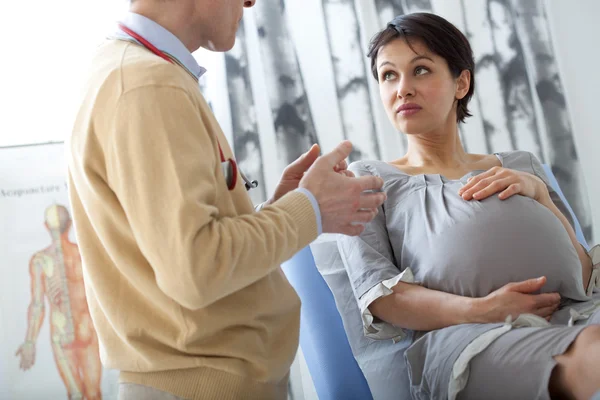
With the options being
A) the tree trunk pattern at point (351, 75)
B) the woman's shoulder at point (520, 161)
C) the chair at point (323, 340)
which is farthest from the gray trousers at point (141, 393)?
the tree trunk pattern at point (351, 75)

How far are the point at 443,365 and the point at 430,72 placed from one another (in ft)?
2.81

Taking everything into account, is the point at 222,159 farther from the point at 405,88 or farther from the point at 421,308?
the point at 405,88

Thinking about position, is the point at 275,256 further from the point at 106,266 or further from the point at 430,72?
the point at 430,72

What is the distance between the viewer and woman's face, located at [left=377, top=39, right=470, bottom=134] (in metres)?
1.74

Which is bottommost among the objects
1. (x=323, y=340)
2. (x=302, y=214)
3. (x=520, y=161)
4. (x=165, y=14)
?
(x=323, y=340)

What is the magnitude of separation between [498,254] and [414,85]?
55cm

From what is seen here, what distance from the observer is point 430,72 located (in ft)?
5.77

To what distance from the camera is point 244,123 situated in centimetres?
224

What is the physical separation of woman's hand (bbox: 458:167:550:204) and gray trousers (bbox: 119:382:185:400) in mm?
911

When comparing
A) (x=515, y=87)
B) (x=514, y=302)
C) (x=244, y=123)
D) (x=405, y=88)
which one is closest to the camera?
(x=514, y=302)

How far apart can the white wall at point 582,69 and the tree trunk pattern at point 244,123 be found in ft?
4.36

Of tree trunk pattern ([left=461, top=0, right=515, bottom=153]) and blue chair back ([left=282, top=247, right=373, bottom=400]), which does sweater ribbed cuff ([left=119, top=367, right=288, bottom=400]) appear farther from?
tree trunk pattern ([left=461, top=0, right=515, bottom=153])

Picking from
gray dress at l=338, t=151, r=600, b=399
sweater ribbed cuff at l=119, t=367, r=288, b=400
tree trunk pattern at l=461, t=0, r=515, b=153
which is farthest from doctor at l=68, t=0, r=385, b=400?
tree trunk pattern at l=461, t=0, r=515, b=153

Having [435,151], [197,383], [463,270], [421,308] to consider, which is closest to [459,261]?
[463,270]
